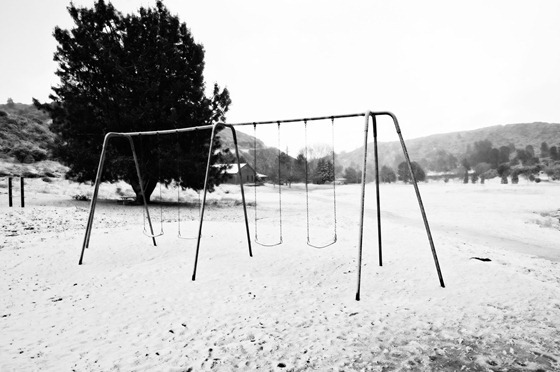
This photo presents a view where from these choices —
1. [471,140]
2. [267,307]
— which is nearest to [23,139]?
[267,307]

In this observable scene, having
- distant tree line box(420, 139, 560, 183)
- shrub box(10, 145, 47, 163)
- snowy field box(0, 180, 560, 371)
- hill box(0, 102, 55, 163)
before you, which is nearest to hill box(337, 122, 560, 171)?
distant tree line box(420, 139, 560, 183)

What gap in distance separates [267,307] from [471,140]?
589ft

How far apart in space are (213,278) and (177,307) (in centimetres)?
131

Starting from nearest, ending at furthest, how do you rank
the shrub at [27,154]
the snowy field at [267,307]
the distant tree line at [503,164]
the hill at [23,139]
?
the snowy field at [267,307] → the shrub at [27,154] → the hill at [23,139] → the distant tree line at [503,164]

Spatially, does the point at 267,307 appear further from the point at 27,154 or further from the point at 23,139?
the point at 23,139

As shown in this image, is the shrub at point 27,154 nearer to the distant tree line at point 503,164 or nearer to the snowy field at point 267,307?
the snowy field at point 267,307

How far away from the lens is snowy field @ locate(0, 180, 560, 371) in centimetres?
339

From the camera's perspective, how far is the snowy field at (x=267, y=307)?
3387mm

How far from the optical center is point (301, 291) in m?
5.49

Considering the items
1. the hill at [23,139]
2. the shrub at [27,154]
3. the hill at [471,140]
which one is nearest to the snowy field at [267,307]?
the hill at [23,139]

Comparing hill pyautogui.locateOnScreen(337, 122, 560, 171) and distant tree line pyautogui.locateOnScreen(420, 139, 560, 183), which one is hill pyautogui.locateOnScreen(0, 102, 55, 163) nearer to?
distant tree line pyautogui.locateOnScreen(420, 139, 560, 183)

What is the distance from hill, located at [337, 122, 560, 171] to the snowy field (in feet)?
407

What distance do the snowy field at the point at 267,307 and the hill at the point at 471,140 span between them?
407 ft

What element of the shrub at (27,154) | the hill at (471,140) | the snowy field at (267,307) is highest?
the hill at (471,140)
